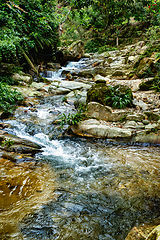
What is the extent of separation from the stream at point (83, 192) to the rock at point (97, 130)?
299 mm

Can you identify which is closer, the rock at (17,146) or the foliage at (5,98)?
the rock at (17,146)

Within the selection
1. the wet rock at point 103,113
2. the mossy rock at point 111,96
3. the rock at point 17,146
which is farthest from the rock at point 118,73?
the rock at point 17,146

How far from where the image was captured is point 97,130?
5.02 metres

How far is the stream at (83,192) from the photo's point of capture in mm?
2004

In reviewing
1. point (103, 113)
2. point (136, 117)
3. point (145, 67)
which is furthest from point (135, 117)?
point (145, 67)

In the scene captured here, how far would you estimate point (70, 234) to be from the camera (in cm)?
193

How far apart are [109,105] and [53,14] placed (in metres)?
10.1

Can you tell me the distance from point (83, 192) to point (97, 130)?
2.57 meters

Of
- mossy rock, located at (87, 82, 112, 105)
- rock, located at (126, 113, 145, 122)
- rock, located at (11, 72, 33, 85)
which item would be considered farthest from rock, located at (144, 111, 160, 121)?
rock, located at (11, 72, 33, 85)

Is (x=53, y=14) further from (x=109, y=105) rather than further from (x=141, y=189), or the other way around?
(x=141, y=189)

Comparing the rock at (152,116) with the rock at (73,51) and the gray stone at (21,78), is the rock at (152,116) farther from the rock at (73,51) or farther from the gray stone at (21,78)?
the rock at (73,51)

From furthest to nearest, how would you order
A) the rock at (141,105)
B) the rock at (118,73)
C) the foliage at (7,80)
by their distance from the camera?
the rock at (118,73) < the foliage at (7,80) < the rock at (141,105)

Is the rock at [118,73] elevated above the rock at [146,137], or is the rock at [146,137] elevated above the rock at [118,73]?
the rock at [118,73]

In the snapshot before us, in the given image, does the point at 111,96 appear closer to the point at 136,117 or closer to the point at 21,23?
the point at 136,117
